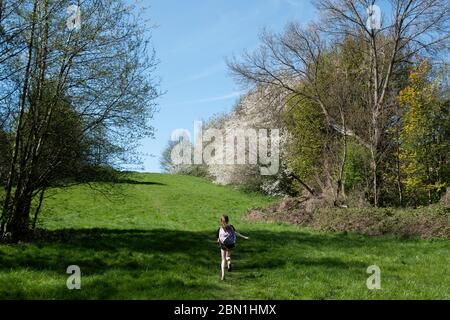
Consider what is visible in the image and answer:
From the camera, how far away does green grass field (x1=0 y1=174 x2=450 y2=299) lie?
982 centimetres

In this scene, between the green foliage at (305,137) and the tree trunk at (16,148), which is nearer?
the tree trunk at (16,148)

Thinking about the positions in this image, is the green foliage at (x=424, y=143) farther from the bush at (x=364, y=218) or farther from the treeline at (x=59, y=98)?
the treeline at (x=59, y=98)

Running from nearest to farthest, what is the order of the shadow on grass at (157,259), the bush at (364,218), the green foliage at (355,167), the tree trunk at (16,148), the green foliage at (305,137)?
1. the shadow on grass at (157,259)
2. the tree trunk at (16,148)
3. the bush at (364,218)
4. the green foliage at (355,167)
5. the green foliage at (305,137)

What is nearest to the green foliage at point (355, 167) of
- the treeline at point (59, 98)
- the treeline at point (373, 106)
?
the treeline at point (373, 106)

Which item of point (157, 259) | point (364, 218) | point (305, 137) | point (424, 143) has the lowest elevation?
point (157, 259)

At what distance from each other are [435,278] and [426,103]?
759 inches

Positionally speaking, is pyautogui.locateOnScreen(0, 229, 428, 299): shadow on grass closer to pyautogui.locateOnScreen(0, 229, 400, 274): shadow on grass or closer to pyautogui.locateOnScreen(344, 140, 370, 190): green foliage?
pyautogui.locateOnScreen(0, 229, 400, 274): shadow on grass

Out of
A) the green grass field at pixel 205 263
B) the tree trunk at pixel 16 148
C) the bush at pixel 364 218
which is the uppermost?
the tree trunk at pixel 16 148

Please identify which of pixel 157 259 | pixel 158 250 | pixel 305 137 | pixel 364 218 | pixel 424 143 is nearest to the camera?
pixel 157 259

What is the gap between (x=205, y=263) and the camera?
13.3 meters

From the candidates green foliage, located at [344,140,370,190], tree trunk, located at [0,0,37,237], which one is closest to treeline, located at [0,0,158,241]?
tree trunk, located at [0,0,37,237]

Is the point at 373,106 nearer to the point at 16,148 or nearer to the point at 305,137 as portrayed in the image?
the point at 305,137

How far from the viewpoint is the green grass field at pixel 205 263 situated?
982 cm

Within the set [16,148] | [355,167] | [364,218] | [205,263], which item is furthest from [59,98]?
[355,167]
